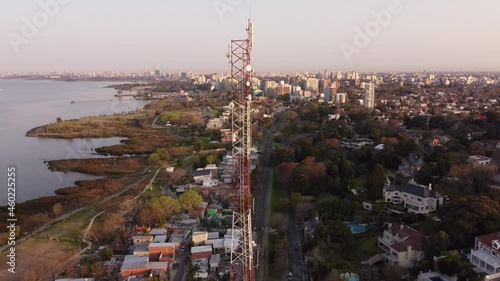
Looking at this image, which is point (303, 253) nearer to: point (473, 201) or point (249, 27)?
point (473, 201)

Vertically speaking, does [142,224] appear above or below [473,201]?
below

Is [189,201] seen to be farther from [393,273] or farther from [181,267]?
[393,273]

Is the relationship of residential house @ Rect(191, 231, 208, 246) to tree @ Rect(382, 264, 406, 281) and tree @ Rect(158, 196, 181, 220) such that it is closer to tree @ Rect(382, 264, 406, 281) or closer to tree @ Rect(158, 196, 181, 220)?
tree @ Rect(158, 196, 181, 220)

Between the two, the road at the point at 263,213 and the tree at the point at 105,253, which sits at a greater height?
the tree at the point at 105,253

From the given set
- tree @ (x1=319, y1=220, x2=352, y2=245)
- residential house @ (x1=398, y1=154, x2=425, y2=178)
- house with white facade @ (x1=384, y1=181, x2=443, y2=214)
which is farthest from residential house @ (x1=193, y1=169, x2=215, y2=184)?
residential house @ (x1=398, y1=154, x2=425, y2=178)

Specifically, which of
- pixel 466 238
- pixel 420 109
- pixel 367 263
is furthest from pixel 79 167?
pixel 420 109

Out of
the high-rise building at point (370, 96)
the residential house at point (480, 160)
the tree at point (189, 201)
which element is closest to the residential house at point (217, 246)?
the tree at point (189, 201)

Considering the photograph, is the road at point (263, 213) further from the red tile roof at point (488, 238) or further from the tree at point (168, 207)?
the red tile roof at point (488, 238)

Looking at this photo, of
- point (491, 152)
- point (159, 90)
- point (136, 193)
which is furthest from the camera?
point (159, 90)
